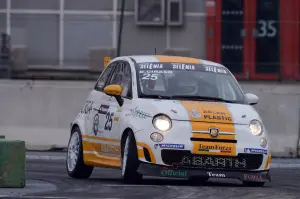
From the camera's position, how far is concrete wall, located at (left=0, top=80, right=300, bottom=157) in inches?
770

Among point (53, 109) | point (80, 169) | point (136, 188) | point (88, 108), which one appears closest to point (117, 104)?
point (88, 108)

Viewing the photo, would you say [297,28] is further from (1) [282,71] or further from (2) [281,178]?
(2) [281,178]

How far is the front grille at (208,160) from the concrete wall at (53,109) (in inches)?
251

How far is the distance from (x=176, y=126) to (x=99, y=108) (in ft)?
6.28

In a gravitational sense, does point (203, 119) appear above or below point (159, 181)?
above

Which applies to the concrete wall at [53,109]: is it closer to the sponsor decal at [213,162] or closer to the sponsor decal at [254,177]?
the sponsor decal at [254,177]

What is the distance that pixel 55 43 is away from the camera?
81.6 feet

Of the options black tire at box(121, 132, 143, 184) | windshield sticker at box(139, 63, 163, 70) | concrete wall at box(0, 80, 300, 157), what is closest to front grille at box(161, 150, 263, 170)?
black tire at box(121, 132, 143, 184)

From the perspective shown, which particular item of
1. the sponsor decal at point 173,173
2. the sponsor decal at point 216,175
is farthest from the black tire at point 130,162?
the sponsor decal at point 216,175

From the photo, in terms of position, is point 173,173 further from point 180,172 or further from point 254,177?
point 254,177

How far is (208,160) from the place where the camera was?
13.0m

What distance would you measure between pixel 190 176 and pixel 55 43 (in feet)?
40.5

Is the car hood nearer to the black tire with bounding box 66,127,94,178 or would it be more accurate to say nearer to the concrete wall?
the black tire with bounding box 66,127,94,178

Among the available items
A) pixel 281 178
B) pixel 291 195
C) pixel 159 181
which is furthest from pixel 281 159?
pixel 291 195
